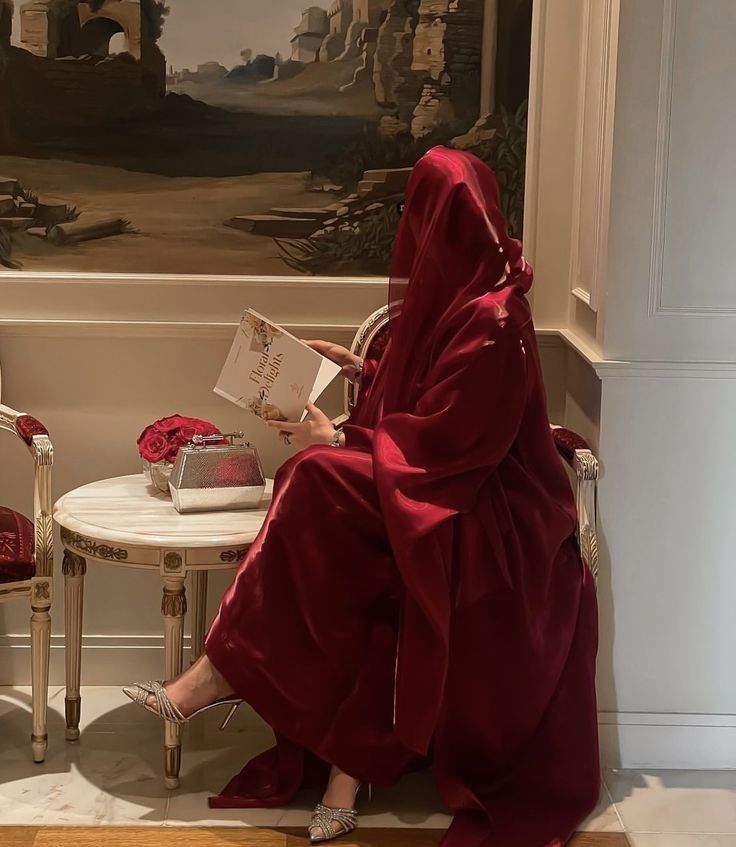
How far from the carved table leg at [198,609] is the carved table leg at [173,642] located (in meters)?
0.44

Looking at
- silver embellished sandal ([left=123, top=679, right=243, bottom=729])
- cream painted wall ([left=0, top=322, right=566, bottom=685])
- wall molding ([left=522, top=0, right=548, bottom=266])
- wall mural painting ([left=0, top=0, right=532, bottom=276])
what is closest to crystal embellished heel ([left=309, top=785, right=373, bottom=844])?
silver embellished sandal ([left=123, top=679, right=243, bottom=729])

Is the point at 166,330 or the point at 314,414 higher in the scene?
the point at 166,330

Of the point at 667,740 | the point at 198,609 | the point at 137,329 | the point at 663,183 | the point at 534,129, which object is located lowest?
the point at 667,740

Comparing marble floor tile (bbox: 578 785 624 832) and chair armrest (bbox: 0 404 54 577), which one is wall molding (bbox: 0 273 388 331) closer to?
chair armrest (bbox: 0 404 54 577)

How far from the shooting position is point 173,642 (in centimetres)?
311

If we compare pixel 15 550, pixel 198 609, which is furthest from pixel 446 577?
pixel 15 550

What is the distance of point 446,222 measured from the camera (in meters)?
2.88

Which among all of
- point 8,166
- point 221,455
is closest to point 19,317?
point 8,166

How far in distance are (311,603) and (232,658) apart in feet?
0.78

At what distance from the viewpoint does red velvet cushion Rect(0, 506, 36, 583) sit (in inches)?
125

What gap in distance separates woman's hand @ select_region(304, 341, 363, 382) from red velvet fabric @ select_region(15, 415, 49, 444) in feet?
2.55

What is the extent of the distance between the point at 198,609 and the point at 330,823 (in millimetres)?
885

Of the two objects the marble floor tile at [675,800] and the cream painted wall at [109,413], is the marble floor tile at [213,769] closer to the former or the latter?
the cream painted wall at [109,413]

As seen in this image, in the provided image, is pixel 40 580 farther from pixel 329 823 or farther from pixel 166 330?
pixel 329 823
